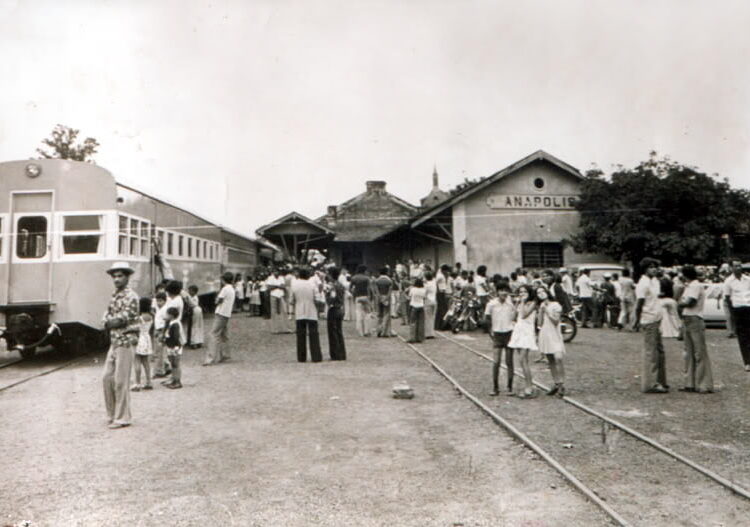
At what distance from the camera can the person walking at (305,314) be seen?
36.7 ft

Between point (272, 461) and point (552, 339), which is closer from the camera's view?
point (272, 461)

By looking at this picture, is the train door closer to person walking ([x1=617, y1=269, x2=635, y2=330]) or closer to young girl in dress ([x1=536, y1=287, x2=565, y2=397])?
young girl in dress ([x1=536, y1=287, x2=565, y2=397])

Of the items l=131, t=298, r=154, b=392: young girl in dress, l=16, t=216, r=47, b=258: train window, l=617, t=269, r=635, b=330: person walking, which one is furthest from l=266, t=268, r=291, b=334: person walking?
l=617, t=269, r=635, b=330: person walking

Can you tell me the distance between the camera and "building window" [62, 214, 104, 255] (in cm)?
1113

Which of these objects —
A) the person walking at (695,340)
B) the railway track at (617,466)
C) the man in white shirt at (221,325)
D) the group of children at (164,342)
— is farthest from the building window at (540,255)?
the group of children at (164,342)

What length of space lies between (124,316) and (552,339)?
5.16 m

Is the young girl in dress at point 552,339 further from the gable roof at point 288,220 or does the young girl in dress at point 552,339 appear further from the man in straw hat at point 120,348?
the gable roof at point 288,220

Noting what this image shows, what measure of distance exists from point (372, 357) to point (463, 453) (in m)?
6.30

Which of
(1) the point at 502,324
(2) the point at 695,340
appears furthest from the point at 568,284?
(1) the point at 502,324

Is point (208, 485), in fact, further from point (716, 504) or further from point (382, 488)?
point (716, 504)

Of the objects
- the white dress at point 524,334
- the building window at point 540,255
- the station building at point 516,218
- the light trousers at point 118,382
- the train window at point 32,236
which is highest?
the station building at point 516,218

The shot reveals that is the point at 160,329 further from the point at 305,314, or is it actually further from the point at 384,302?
the point at 384,302

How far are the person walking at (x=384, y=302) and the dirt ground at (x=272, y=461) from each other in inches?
225

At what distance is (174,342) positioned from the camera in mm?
8820
